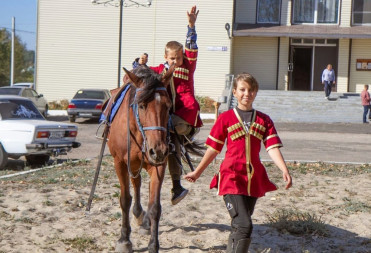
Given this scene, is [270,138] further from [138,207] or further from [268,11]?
[268,11]

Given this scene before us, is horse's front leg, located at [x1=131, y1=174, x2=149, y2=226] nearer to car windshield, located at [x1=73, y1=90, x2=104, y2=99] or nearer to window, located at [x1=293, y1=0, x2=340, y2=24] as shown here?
car windshield, located at [x1=73, y1=90, x2=104, y2=99]

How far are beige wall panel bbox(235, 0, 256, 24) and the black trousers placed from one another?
38.0m

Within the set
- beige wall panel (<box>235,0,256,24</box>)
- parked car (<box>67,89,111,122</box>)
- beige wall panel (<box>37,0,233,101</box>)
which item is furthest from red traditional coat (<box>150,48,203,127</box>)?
beige wall panel (<box>235,0,256,24</box>)

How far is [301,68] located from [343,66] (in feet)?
9.32

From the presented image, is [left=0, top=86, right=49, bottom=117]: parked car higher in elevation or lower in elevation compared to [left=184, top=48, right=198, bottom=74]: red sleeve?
lower

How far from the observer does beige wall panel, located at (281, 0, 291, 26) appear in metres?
42.9

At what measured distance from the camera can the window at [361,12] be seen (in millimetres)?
42562

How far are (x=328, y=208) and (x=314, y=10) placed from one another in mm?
35458

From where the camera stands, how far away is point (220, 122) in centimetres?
609

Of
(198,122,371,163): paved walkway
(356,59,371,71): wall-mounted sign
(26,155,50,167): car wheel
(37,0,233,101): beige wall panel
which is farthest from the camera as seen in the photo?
(356,59,371,71): wall-mounted sign

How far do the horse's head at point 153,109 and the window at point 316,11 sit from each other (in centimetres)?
3759

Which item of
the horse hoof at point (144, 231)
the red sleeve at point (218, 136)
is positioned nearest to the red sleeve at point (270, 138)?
the red sleeve at point (218, 136)

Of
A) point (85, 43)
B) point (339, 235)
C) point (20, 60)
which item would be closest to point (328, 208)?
point (339, 235)

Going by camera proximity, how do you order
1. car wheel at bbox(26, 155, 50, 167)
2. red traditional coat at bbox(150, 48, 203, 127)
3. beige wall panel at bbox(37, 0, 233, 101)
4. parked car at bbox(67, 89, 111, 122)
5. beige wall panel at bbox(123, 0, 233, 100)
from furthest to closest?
beige wall panel at bbox(37, 0, 233, 101)
beige wall panel at bbox(123, 0, 233, 100)
parked car at bbox(67, 89, 111, 122)
car wheel at bbox(26, 155, 50, 167)
red traditional coat at bbox(150, 48, 203, 127)
